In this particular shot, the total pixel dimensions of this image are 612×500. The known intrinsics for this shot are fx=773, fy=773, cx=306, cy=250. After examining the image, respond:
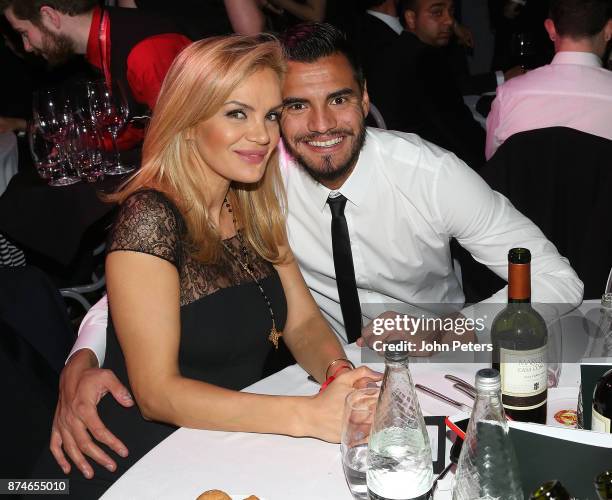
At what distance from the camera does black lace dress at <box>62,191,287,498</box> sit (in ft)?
5.82

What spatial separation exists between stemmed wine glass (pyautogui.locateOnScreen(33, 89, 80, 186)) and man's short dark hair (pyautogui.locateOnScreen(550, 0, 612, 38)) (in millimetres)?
2157

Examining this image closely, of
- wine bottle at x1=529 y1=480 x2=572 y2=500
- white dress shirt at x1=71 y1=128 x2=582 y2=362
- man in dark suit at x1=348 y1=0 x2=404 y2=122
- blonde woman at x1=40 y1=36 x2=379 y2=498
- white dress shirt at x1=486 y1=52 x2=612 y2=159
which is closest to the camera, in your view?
wine bottle at x1=529 y1=480 x2=572 y2=500

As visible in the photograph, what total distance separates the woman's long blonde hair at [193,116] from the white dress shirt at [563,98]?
1.63m

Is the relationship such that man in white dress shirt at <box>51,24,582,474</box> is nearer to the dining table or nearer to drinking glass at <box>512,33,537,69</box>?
the dining table

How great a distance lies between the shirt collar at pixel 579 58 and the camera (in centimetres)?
324

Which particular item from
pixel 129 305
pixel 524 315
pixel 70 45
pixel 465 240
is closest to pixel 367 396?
pixel 524 315

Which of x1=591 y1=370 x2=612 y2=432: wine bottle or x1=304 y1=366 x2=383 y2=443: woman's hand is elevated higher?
x1=591 y1=370 x2=612 y2=432: wine bottle

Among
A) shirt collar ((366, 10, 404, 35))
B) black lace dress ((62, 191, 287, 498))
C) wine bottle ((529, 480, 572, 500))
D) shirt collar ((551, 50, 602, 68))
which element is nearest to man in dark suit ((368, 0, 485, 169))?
shirt collar ((366, 10, 404, 35))

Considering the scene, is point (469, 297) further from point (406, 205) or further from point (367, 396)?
point (367, 396)

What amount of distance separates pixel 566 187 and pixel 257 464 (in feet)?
4.78

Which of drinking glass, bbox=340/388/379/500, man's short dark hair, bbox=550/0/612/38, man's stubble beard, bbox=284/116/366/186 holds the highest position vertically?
man's short dark hair, bbox=550/0/612/38

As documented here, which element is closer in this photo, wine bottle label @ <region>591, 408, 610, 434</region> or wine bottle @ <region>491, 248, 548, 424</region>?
wine bottle label @ <region>591, 408, 610, 434</region>

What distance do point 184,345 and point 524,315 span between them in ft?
2.75

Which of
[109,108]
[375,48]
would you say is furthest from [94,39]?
[375,48]
